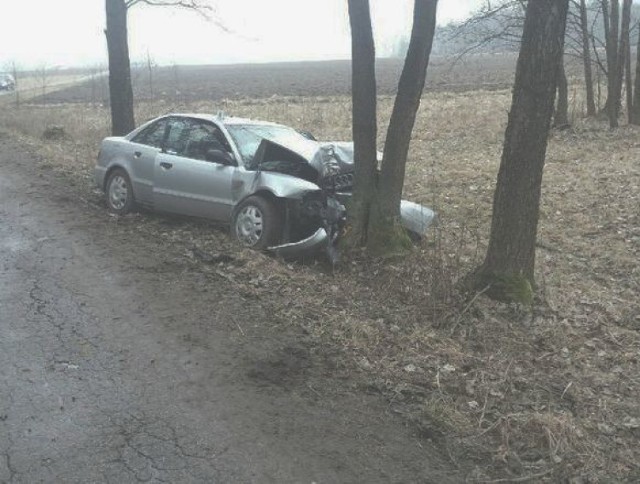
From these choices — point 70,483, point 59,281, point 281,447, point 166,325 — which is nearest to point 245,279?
point 166,325

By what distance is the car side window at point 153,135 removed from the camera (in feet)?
31.5

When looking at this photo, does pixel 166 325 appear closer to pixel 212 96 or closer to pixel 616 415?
pixel 616 415

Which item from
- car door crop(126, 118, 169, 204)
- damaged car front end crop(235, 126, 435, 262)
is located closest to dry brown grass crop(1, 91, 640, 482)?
damaged car front end crop(235, 126, 435, 262)

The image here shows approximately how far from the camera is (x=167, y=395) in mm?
4555

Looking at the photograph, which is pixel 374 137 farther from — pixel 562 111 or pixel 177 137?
pixel 562 111

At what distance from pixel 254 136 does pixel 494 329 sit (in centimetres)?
440

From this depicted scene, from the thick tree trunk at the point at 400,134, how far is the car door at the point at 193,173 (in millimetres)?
1926

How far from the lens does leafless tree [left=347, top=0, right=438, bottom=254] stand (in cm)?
754

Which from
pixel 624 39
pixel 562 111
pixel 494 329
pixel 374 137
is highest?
pixel 624 39

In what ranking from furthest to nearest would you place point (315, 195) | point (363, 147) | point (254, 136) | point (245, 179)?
1. point (254, 136)
2. point (245, 179)
3. point (315, 195)
4. point (363, 147)

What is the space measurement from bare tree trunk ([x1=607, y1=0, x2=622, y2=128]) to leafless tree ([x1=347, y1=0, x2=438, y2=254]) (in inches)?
489

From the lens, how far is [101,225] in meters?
9.16

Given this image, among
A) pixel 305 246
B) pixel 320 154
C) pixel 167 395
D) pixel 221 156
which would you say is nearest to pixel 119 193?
pixel 221 156

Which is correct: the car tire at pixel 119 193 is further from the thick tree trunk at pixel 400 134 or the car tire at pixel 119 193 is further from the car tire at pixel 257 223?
the thick tree trunk at pixel 400 134
